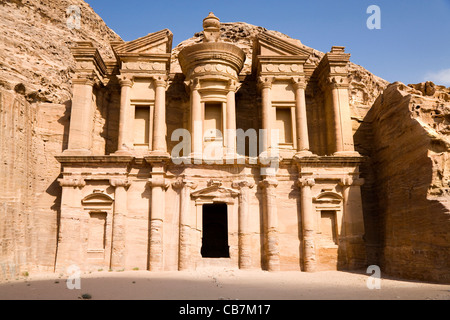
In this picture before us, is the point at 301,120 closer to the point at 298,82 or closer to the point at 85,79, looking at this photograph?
the point at 298,82

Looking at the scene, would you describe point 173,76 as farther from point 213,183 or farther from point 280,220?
point 280,220

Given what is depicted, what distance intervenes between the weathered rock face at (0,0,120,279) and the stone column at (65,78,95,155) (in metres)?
1.56

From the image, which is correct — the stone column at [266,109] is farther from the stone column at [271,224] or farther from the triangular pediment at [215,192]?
the triangular pediment at [215,192]

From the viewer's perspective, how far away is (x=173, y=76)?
21406mm

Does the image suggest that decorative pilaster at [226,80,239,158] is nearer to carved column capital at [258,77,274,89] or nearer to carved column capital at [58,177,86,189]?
carved column capital at [258,77,274,89]

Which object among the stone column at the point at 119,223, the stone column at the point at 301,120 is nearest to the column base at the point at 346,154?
the stone column at the point at 301,120

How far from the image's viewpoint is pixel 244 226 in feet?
53.9

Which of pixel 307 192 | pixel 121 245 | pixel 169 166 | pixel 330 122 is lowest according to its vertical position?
pixel 121 245

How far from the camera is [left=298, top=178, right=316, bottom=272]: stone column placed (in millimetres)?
16156

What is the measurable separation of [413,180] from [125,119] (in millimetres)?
13273

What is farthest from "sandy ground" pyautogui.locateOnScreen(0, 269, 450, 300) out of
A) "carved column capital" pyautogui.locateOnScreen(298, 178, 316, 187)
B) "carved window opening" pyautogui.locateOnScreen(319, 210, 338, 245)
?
"carved column capital" pyautogui.locateOnScreen(298, 178, 316, 187)

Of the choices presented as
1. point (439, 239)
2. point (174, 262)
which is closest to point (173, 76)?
point (174, 262)
